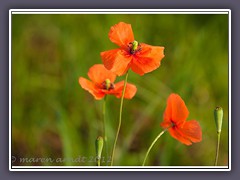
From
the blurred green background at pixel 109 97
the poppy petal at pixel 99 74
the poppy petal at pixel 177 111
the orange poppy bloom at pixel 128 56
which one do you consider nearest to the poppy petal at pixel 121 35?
the orange poppy bloom at pixel 128 56

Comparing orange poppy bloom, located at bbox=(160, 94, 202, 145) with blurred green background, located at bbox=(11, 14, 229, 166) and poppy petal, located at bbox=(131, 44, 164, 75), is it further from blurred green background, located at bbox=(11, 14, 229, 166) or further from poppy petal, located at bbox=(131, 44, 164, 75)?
blurred green background, located at bbox=(11, 14, 229, 166)

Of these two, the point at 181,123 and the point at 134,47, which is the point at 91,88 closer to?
the point at 134,47

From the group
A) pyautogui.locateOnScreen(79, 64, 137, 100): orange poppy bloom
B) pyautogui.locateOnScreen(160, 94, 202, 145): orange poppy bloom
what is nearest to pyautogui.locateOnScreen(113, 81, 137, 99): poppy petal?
pyautogui.locateOnScreen(79, 64, 137, 100): orange poppy bloom

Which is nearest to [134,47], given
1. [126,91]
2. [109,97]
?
[126,91]

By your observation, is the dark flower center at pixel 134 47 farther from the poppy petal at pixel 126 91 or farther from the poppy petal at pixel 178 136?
the poppy petal at pixel 178 136

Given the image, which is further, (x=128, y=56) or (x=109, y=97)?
(x=109, y=97)
